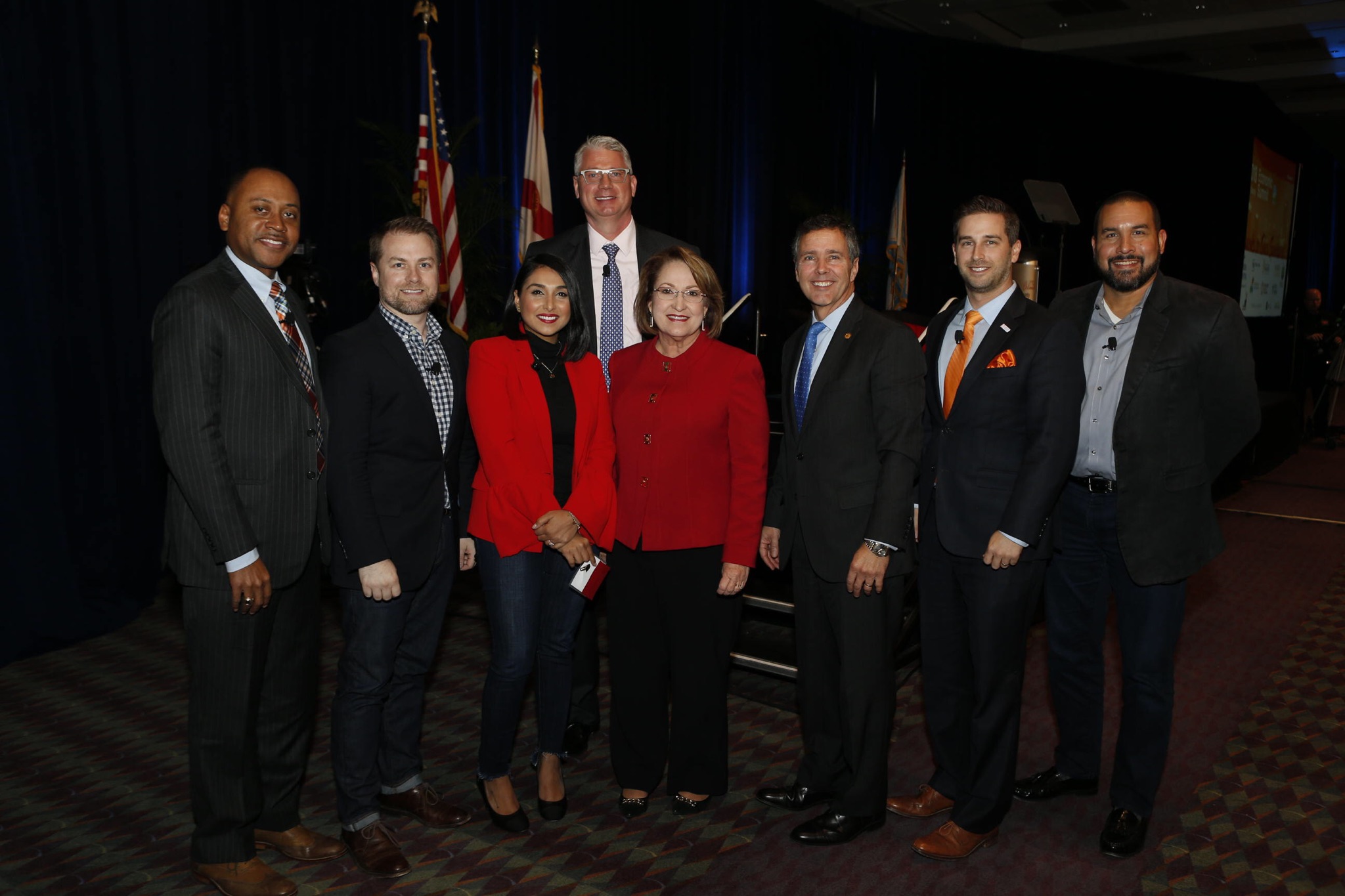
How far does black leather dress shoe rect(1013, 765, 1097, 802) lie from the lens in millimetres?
2787

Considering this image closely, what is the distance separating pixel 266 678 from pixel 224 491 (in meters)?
0.55

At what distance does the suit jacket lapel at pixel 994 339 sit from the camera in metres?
2.29

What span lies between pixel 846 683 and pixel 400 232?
5.37 feet

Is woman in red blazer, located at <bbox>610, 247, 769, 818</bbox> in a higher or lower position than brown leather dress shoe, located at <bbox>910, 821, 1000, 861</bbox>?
higher

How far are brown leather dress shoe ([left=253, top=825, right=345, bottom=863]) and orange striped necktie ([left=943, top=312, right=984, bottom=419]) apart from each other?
6.40ft

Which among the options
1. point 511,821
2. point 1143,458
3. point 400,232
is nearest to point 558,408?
point 400,232

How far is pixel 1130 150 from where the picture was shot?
1157cm

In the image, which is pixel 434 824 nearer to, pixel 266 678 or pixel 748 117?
pixel 266 678

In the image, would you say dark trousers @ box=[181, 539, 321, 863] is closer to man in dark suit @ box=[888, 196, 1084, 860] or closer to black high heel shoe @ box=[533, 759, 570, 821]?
black high heel shoe @ box=[533, 759, 570, 821]

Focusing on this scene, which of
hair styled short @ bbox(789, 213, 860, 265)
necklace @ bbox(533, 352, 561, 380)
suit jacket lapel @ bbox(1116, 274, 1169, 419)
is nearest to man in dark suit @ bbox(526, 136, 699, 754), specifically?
necklace @ bbox(533, 352, 561, 380)

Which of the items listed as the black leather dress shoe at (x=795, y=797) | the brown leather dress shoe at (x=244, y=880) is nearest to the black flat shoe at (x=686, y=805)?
the black leather dress shoe at (x=795, y=797)

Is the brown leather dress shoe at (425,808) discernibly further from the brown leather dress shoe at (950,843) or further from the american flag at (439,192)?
the american flag at (439,192)

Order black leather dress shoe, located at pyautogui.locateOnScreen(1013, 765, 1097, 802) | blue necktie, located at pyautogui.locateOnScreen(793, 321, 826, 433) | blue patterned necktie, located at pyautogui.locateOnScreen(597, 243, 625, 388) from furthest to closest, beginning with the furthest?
blue patterned necktie, located at pyautogui.locateOnScreen(597, 243, 625, 388) < black leather dress shoe, located at pyautogui.locateOnScreen(1013, 765, 1097, 802) < blue necktie, located at pyautogui.locateOnScreen(793, 321, 826, 433)

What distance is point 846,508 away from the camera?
2.41m
